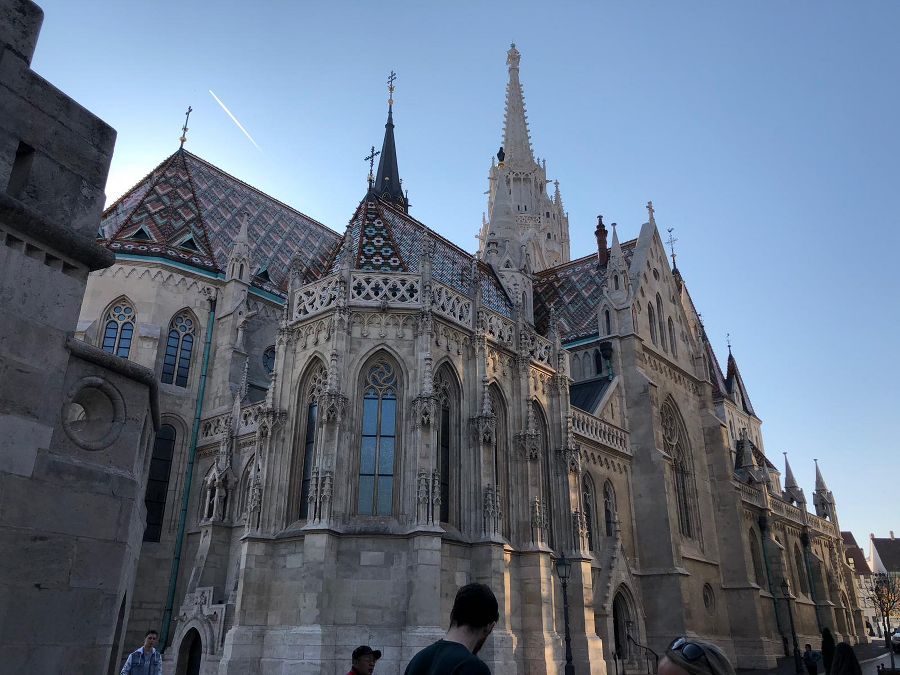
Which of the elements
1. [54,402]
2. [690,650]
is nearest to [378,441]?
[54,402]

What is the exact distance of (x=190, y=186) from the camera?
29531 millimetres

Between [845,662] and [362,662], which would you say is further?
[362,662]

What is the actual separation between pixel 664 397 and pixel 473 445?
14.0 meters

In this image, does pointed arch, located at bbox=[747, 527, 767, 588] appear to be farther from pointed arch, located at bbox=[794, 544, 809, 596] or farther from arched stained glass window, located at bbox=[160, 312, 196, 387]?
arched stained glass window, located at bbox=[160, 312, 196, 387]

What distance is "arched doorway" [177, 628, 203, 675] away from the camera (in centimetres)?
1734

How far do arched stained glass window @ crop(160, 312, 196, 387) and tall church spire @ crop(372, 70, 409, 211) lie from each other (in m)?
21.1

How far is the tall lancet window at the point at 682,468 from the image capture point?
27078mm

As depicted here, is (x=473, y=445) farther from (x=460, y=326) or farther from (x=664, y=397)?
(x=664, y=397)

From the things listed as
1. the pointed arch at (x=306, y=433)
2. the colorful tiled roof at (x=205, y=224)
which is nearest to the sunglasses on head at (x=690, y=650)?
the pointed arch at (x=306, y=433)

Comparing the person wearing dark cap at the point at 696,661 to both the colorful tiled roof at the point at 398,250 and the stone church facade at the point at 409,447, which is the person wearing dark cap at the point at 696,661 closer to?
the stone church facade at the point at 409,447

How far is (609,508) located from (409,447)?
36.4ft

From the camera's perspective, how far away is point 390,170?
4644 cm

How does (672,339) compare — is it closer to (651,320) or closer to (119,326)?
(651,320)

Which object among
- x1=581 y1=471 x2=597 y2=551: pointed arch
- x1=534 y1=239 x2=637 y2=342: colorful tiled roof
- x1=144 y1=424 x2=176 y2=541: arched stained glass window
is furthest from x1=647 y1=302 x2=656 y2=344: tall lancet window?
x1=144 y1=424 x2=176 y2=541: arched stained glass window
